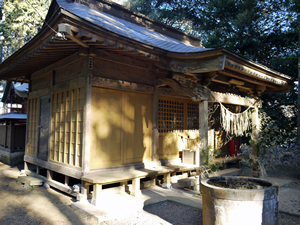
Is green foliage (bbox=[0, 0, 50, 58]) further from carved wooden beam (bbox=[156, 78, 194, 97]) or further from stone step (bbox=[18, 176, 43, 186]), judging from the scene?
carved wooden beam (bbox=[156, 78, 194, 97])

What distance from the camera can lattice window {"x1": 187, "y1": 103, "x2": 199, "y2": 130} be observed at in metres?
7.58

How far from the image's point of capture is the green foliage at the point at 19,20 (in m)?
17.8

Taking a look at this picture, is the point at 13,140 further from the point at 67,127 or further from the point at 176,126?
the point at 176,126

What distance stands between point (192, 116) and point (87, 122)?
12.8ft

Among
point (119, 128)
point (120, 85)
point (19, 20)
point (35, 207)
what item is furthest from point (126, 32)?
point (19, 20)

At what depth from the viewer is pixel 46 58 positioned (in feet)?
18.6

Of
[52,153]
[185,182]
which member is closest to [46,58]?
[52,153]

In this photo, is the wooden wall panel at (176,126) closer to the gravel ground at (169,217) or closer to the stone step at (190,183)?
the stone step at (190,183)

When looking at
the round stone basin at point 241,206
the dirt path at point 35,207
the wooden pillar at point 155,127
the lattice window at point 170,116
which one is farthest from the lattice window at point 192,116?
the round stone basin at point 241,206

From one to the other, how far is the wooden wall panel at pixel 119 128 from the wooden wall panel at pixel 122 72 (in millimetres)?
348

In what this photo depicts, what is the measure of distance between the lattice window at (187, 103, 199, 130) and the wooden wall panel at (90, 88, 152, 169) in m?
1.82

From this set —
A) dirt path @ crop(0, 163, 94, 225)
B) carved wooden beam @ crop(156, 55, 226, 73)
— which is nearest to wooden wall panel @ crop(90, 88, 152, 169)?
dirt path @ crop(0, 163, 94, 225)

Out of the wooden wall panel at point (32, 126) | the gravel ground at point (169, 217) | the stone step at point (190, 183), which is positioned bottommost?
the gravel ground at point (169, 217)

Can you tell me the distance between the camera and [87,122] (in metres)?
4.89
